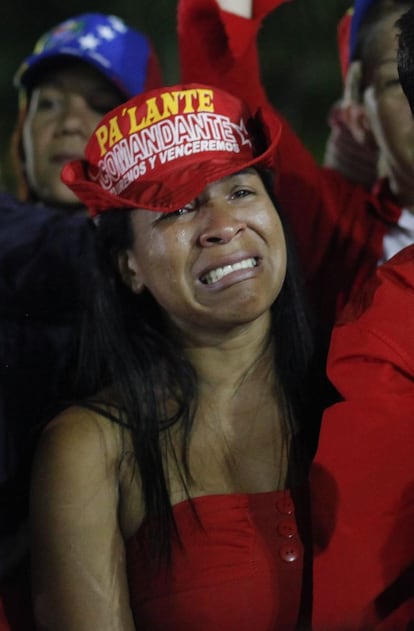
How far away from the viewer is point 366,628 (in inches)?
59.4

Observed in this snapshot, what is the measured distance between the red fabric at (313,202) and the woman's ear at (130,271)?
17.4 inches

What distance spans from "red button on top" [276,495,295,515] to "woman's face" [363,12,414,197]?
0.80 meters

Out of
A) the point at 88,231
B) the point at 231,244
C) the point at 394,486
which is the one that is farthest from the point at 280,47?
the point at 394,486

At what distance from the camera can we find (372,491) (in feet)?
4.93

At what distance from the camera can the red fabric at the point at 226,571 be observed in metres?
1.63

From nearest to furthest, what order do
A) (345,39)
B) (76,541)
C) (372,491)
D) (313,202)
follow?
(372,491) → (76,541) → (313,202) → (345,39)

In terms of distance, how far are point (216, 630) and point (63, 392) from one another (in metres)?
0.57

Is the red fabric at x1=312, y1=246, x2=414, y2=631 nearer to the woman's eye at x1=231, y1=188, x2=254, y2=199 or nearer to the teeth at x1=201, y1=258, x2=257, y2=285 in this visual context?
the teeth at x1=201, y1=258, x2=257, y2=285

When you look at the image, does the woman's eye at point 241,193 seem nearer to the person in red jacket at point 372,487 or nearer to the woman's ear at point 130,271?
the woman's ear at point 130,271

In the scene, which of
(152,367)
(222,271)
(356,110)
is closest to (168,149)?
(222,271)

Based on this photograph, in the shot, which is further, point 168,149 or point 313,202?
point 313,202

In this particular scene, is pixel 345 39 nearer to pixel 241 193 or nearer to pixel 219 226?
pixel 241 193

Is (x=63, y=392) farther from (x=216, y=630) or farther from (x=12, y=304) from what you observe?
(x=216, y=630)

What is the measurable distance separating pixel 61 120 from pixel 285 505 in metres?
1.22
